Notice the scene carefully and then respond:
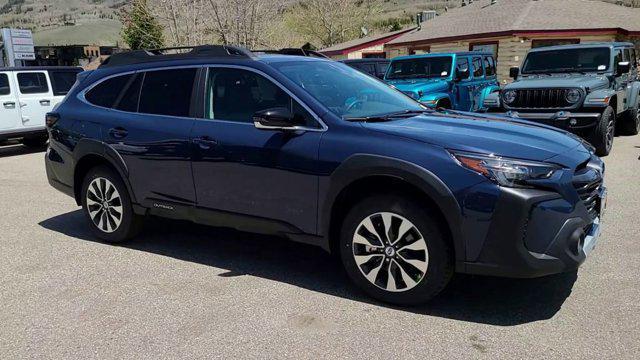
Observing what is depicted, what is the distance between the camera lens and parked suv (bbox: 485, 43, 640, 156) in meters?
8.95

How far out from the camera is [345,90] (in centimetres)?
445

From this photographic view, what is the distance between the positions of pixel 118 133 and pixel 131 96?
1.19ft

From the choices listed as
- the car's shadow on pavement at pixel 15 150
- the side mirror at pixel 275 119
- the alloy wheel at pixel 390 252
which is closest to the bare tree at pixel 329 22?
the car's shadow on pavement at pixel 15 150

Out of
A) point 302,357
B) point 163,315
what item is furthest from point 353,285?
point 163,315

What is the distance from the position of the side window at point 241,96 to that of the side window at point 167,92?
0.24 metres

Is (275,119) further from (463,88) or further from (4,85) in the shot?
(4,85)

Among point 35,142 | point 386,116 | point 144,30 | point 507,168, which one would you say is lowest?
point 35,142

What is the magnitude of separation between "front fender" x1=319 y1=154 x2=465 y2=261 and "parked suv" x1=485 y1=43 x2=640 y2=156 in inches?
241

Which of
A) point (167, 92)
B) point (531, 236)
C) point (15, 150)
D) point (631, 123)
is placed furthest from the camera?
point (15, 150)

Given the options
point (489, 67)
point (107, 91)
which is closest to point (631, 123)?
point (489, 67)

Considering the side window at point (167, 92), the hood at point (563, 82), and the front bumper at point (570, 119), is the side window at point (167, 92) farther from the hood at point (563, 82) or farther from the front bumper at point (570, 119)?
the hood at point (563, 82)

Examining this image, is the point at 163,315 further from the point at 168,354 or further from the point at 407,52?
the point at 407,52

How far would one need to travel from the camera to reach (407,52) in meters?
30.5

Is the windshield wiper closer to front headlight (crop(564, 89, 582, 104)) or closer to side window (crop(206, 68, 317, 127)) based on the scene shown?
side window (crop(206, 68, 317, 127))
